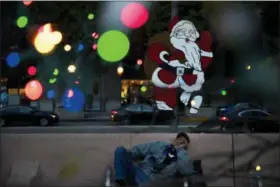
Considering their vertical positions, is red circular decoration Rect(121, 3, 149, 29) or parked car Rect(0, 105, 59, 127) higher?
red circular decoration Rect(121, 3, 149, 29)

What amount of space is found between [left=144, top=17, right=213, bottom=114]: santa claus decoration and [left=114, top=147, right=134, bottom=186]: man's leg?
0.82 m

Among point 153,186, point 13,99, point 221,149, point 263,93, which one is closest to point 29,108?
point 13,99

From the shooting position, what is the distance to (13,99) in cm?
618

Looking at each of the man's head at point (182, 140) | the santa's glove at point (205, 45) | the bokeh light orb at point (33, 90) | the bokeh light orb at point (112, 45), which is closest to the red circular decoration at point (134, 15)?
the bokeh light orb at point (112, 45)

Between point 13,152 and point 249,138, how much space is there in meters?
2.83

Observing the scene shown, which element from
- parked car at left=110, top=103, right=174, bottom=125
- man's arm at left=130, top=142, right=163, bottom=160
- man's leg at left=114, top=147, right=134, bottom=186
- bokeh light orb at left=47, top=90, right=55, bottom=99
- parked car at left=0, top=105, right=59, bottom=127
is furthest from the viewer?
parked car at left=110, top=103, right=174, bottom=125

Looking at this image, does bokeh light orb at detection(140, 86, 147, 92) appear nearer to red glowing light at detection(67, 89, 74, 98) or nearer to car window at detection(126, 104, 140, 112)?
car window at detection(126, 104, 140, 112)

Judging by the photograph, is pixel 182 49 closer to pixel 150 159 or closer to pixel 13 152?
pixel 150 159

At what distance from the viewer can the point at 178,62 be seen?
6457mm

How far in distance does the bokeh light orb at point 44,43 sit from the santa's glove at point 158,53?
1.16 meters

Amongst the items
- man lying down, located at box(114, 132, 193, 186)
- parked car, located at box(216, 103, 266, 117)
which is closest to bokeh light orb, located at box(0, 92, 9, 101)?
man lying down, located at box(114, 132, 193, 186)

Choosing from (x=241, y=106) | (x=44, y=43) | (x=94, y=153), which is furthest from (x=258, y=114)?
(x=44, y=43)

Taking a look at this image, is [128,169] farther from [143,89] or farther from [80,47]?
[80,47]

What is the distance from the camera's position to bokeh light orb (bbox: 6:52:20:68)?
20.1 feet
